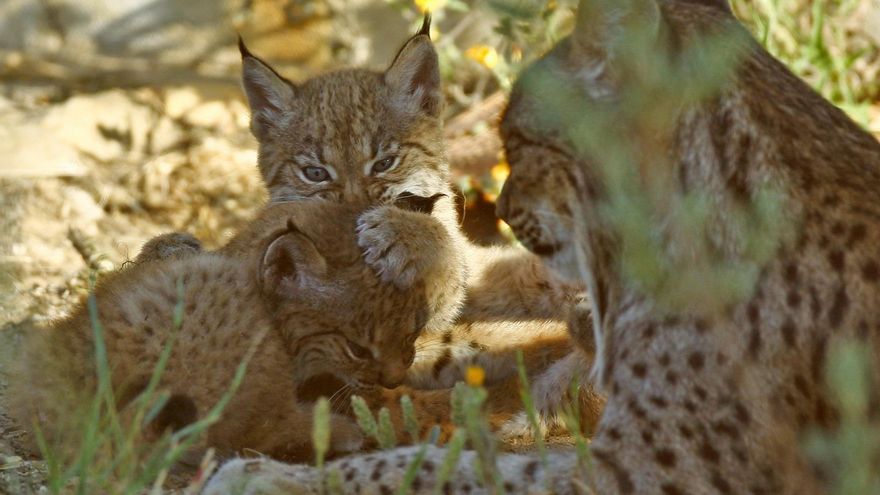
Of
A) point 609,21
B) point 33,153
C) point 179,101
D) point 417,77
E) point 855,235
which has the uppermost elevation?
point 179,101

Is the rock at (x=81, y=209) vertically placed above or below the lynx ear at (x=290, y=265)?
above

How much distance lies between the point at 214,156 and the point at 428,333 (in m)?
3.49

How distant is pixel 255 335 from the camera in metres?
4.29

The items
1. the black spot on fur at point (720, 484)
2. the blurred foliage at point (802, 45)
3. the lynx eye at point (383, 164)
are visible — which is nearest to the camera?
the black spot on fur at point (720, 484)

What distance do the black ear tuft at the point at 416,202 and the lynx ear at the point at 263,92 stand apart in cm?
78

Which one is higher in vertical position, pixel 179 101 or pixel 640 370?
pixel 179 101

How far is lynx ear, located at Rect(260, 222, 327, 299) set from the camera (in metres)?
4.48

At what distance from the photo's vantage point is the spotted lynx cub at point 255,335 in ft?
13.5

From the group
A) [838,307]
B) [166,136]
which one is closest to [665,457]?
[838,307]

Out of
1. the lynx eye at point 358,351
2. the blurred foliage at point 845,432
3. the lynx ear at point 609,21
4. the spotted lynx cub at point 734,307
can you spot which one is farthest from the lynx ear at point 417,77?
the blurred foliage at point 845,432

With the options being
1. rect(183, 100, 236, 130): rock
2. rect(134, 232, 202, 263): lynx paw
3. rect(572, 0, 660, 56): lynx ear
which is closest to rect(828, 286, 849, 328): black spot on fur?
rect(572, 0, 660, 56): lynx ear

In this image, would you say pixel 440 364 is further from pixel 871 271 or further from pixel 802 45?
pixel 802 45

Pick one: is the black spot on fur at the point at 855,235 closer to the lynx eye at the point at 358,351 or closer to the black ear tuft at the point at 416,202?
the lynx eye at the point at 358,351

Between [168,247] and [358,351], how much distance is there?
109 cm
